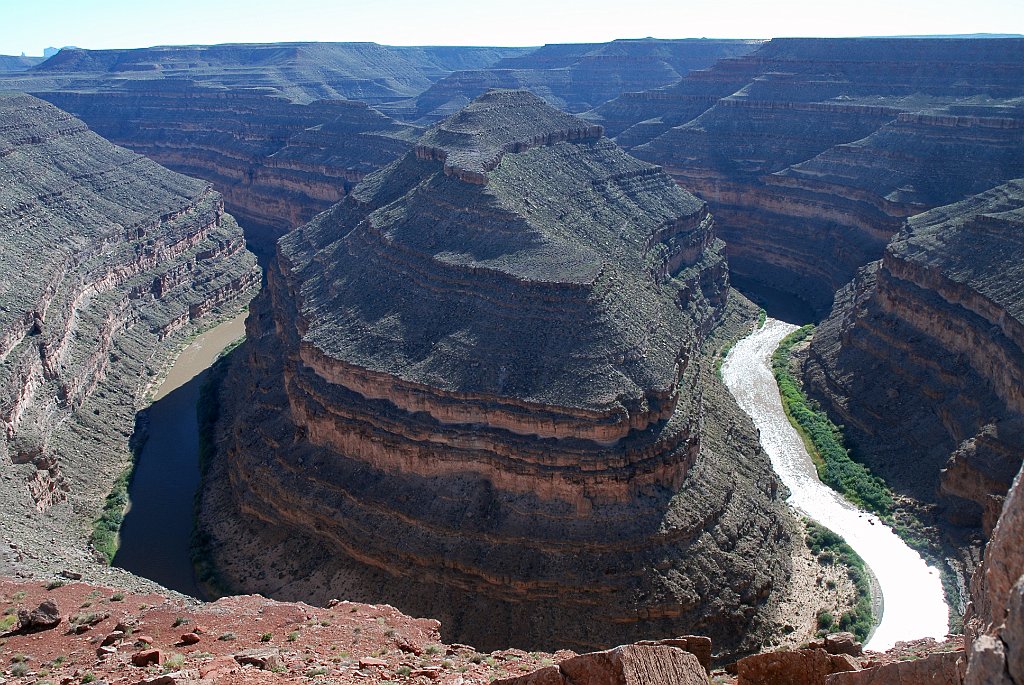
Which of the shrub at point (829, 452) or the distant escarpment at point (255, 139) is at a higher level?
the distant escarpment at point (255, 139)

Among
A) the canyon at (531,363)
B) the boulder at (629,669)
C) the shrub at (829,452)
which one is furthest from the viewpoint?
the shrub at (829,452)

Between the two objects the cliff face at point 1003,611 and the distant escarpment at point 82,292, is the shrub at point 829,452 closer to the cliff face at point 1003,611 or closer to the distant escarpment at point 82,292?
the cliff face at point 1003,611

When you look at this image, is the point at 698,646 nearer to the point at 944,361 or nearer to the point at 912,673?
the point at 912,673

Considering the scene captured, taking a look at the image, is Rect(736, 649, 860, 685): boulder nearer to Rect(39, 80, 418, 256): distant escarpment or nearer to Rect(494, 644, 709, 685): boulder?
Rect(494, 644, 709, 685): boulder

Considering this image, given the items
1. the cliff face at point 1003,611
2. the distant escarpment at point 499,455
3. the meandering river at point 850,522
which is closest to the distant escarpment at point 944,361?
Answer: the meandering river at point 850,522

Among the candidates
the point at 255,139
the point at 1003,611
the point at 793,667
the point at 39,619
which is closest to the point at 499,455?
the point at 39,619

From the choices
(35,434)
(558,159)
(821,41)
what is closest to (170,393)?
(35,434)
